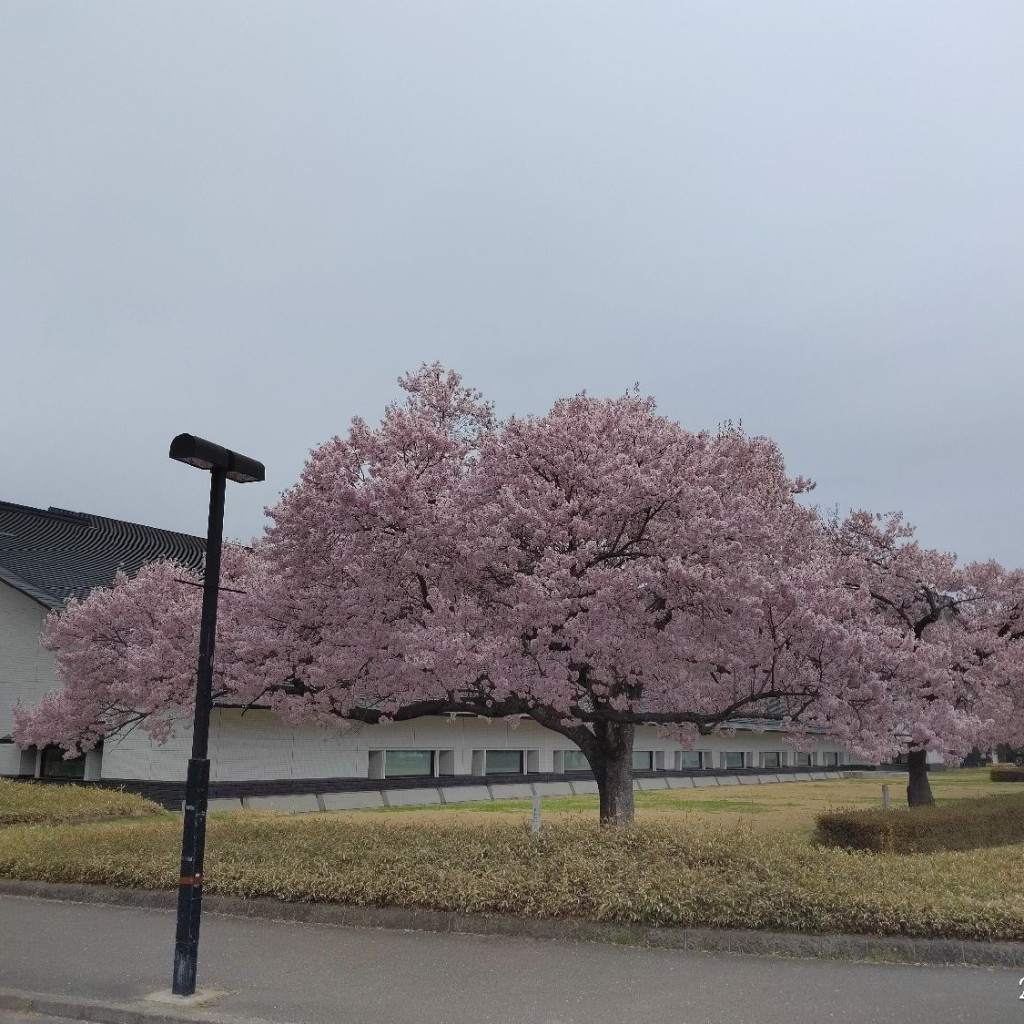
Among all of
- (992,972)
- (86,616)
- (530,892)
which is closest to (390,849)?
(530,892)

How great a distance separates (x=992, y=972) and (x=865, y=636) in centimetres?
511

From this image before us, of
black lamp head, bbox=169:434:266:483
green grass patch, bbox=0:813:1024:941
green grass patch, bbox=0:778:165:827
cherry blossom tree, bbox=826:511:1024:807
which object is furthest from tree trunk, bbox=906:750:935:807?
black lamp head, bbox=169:434:266:483

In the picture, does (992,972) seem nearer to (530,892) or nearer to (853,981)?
(853,981)

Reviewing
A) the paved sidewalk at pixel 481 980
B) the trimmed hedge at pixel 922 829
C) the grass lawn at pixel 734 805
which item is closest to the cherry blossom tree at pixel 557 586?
the trimmed hedge at pixel 922 829

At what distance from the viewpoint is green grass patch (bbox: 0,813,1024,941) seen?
29.3 feet

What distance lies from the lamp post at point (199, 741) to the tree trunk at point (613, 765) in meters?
8.17

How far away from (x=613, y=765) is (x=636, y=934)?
246 inches

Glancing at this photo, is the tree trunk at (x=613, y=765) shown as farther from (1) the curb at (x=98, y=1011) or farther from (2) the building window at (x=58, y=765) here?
(2) the building window at (x=58, y=765)

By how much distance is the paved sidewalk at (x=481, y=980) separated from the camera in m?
7.09

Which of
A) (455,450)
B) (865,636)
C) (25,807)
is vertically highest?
(455,450)

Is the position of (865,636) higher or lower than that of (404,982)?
higher

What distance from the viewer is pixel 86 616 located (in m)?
16.8

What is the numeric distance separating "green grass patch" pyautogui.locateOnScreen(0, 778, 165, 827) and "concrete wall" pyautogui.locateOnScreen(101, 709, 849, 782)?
1829 mm

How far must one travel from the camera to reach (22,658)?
28.4m
